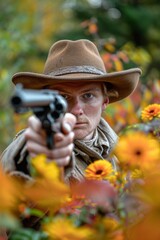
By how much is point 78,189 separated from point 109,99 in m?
1.98

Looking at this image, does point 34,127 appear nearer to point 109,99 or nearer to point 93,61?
point 93,61

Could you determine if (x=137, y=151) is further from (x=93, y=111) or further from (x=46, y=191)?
(x=93, y=111)

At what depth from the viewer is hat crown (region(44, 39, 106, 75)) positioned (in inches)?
114

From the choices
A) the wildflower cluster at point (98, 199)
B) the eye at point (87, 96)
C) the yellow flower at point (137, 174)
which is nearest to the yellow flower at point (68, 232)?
the wildflower cluster at point (98, 199)

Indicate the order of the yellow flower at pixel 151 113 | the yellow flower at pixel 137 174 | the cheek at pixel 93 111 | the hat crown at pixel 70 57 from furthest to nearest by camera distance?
the hat crown at pixel 70 57 < the cheek at pixel 93 111 < the yellow flower at pixel 151 113 < the yellow flower at pixel 137 174

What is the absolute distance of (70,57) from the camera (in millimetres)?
2924

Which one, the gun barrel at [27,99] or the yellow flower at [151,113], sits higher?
the gun barrel at [27,99]

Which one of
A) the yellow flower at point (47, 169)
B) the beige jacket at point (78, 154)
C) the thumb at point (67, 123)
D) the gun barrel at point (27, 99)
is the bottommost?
the beige jacket at point (78, 154)

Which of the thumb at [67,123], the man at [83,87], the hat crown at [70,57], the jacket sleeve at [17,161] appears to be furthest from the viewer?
the hat crown at [70,57]

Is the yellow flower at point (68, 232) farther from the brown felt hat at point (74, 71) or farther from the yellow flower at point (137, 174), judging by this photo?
the brown felt hat at point (74, 71)

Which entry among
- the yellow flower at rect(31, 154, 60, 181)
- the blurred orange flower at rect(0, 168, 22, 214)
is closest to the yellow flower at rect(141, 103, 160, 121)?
the yellow flower at rect(31, 154, 60, 181)

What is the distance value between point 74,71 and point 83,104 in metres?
0.16

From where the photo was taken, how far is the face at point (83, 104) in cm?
271

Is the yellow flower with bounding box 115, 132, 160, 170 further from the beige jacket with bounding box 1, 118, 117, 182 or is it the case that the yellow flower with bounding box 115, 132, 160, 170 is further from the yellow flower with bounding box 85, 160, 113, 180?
the beige jacket with bounding box 1, 118, 117, 182
